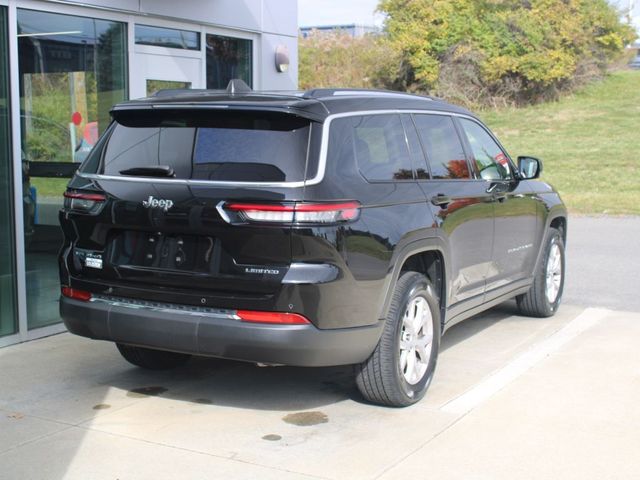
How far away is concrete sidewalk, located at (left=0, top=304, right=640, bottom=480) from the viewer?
Answer: 173 inches

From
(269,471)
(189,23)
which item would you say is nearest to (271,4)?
(189,23)

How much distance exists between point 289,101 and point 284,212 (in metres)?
0.73

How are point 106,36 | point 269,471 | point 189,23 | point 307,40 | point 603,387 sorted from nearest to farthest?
1. point 269,471
2. point 603,387
3. point 106,36
4. point 189,23
5. point 307,40

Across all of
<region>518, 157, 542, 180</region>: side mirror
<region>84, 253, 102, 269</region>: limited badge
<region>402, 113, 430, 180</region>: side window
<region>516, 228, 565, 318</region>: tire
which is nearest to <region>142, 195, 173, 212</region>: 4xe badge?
<region>84, 253, 102, 269</region>: limited badge

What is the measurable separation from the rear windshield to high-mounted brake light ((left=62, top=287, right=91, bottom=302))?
72cm

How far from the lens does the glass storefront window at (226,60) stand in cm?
911

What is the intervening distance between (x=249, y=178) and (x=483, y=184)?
2332 mm

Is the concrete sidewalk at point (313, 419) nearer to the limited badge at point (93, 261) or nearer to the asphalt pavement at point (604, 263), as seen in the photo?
the limited badge at point (93, 261)

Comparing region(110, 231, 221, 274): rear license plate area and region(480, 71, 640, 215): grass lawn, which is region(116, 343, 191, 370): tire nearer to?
region(110, 231, 221, 274): rear license plate area

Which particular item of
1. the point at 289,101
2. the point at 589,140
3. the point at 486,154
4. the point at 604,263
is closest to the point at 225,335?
the point at 289,101

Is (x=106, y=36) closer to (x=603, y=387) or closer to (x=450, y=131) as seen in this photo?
(x=450, y=131)

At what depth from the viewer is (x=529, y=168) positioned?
7250mm

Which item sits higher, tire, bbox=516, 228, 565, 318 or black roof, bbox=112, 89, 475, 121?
black roof, bbox=112, 89, 475, 121

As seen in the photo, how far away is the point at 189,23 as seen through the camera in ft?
28.2
